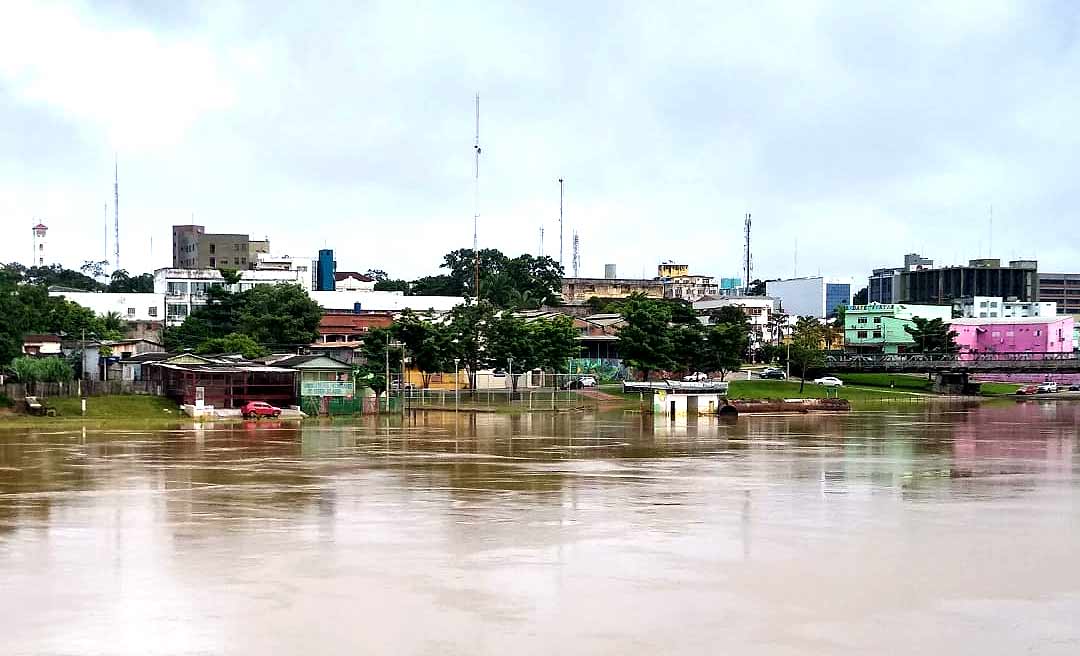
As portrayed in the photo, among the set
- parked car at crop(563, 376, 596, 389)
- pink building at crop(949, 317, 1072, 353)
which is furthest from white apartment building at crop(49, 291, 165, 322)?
pink building at crop(949, 317, 1072, 353)

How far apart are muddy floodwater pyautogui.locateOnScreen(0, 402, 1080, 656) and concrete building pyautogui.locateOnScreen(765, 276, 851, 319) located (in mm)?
144070

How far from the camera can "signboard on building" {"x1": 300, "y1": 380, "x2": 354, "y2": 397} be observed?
7125 centimetres

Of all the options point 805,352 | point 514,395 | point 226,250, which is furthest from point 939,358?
point 226,250

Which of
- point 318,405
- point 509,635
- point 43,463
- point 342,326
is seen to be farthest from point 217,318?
point 509,635

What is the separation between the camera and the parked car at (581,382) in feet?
319

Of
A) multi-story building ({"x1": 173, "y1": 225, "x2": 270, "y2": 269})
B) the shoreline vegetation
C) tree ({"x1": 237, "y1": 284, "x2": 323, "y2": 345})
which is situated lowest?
the shoreline vegetation

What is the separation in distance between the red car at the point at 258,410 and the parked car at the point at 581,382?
31.2 m

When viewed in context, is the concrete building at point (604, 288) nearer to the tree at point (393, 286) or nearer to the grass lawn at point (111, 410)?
the tree at point (393, 286)

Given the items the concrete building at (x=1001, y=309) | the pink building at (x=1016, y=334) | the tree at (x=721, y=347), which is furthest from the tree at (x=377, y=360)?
the concrete building at (x=1001, y=309)

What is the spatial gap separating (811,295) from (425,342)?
11467 cm

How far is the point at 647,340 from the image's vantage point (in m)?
97.1

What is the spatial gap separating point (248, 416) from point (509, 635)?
50909mm

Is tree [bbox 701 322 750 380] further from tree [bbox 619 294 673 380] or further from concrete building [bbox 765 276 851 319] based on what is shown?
concrete building [bbox 765 276 851 319]

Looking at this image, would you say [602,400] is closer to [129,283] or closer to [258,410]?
[258,410]
